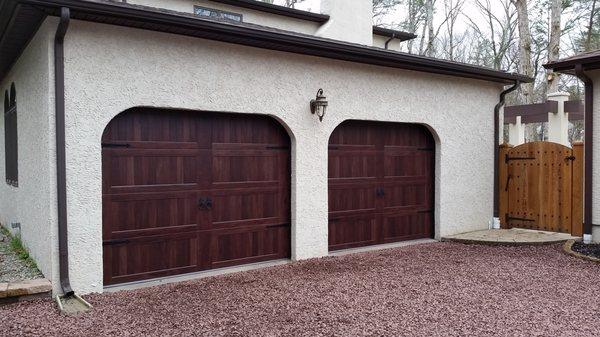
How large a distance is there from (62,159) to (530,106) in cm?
1286

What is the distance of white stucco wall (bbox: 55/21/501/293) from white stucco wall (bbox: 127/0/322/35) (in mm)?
4035

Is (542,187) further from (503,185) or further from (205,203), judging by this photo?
(205,203)

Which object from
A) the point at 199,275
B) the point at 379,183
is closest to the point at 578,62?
the point at 379,183

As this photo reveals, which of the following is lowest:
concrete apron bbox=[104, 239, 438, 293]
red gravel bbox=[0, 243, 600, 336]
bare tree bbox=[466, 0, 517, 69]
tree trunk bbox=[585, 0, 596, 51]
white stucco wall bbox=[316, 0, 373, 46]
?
red gravel bbox=[0, 243, 600, 336]

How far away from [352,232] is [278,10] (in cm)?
594

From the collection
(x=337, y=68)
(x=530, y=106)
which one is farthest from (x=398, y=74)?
(x=530, y=106)

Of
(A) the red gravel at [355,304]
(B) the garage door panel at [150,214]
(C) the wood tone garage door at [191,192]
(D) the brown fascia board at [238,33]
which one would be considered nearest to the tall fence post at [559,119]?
(D) the brown fascia board at [238,33]

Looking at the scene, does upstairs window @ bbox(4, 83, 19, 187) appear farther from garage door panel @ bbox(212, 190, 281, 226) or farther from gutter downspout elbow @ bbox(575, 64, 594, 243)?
gutter downspout elbow @ bbox(575, 64, 594, 243)

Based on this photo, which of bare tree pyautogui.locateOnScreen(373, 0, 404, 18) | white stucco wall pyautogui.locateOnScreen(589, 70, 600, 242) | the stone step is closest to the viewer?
the stone step

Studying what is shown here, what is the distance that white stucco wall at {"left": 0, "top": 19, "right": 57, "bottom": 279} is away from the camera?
15.8 feet

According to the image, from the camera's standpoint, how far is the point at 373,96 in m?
7.45

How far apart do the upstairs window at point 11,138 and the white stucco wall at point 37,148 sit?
378 millimetres

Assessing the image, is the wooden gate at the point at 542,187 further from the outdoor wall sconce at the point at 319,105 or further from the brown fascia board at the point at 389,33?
the brown fascia board at the point at 389,33

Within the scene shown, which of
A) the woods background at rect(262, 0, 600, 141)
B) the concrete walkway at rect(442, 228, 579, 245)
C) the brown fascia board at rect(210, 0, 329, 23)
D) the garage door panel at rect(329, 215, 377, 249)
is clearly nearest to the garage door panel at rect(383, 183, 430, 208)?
the garage door panel at rect(329, 215, 377, 249)
